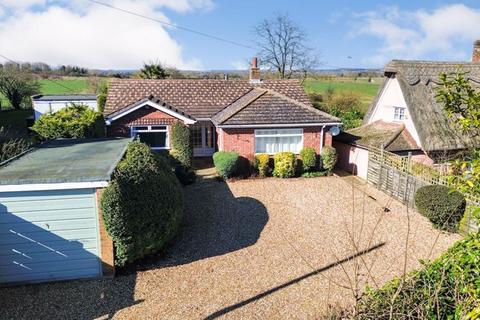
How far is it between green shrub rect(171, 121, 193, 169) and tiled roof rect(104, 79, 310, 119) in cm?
170

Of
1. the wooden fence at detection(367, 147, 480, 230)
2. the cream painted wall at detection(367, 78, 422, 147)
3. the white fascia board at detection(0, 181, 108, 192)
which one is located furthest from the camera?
the cream painted wall at detection(367, 78, 422, 147)

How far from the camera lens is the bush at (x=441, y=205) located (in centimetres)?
1227

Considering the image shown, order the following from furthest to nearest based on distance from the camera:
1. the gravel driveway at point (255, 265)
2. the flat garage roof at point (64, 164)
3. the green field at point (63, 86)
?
the green field at point (63, 86) → the flat garage roof at point (64, 164) → the gravel driveway at point (255, 265)

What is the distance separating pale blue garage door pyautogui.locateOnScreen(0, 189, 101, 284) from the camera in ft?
28.6

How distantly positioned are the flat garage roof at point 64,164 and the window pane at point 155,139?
437 centimetres

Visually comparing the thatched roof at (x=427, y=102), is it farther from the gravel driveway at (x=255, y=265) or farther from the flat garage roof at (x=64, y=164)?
the flat garage roof at (x=64, y=164)

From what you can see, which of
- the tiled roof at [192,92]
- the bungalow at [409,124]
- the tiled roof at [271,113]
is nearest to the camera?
the bungalow at [409,124]

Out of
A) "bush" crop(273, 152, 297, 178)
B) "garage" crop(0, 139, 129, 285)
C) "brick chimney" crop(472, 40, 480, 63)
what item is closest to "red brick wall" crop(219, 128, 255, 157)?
"bush" crop(273, 152, 297, 178)

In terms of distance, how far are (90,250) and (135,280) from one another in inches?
53.7

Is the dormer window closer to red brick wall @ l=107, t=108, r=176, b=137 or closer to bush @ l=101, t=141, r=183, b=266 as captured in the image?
red brick wall @ l=107, t=108, r=176, b=137

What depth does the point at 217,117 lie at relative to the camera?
19797mm

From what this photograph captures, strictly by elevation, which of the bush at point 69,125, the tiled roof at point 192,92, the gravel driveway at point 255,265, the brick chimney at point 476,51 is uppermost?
the brick chimney at point 476,51

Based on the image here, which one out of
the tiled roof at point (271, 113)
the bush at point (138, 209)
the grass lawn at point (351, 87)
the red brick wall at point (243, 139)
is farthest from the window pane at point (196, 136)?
the grass lawn at point (351, 87)

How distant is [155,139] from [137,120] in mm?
1405
